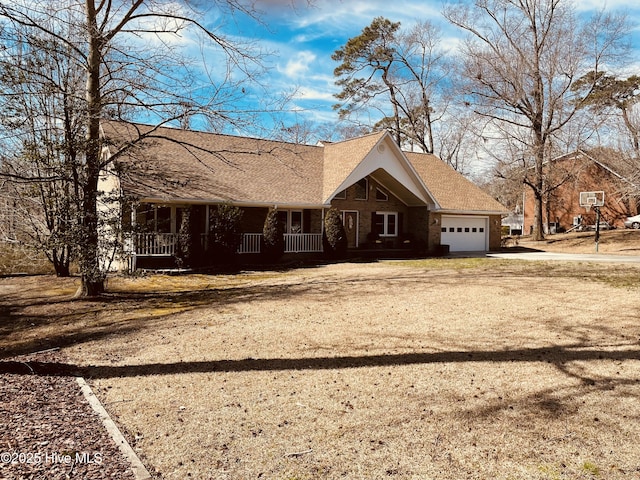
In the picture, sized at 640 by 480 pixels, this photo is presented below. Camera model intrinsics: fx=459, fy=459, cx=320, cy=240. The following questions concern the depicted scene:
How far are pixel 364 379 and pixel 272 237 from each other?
14.3 meters

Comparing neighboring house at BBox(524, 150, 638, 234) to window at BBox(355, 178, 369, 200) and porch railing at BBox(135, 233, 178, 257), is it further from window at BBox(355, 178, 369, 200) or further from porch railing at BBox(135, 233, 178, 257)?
porch railing at BBox(135, 233, 178, 257)

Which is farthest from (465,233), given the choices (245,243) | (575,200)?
(575,200)

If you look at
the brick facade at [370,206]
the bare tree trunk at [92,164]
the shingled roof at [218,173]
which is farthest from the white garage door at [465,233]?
the bare tree trunk at [92,164]

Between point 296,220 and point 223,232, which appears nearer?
point 223,232

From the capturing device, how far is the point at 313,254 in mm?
21609

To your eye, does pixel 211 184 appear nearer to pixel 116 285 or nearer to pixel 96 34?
pixel 116 285

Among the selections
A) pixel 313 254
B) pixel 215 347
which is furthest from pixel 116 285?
pixel 313 254

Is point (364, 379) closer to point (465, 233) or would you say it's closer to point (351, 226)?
point (351, 226)

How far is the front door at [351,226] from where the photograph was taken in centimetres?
2356

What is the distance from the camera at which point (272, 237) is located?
766 inches

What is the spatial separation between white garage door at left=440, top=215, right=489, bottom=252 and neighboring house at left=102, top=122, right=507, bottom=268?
0.19 ft

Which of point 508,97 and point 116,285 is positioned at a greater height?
point 508,97

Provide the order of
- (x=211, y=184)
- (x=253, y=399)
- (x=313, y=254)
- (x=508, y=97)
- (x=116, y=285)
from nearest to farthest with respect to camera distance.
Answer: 1. (x=253, y=399)
2. (x=116, y=285)
3. (x=211, y=184)
4. (x=313, y=254)
5. (x=508, y=97)

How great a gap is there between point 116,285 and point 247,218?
25.3ft
